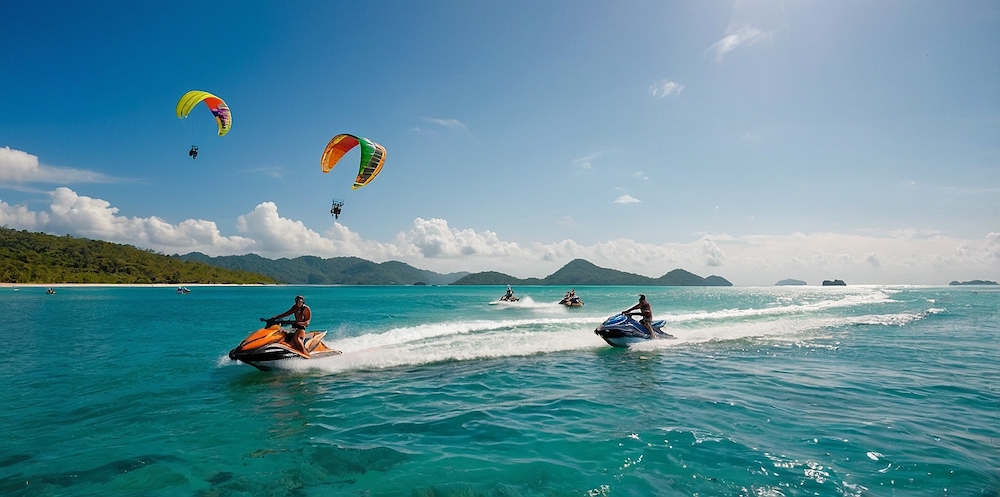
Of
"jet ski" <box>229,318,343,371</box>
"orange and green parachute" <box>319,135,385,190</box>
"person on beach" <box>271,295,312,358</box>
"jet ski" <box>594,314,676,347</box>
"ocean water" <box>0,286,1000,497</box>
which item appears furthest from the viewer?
"orange and green parachute" <box>319,135,385,190</box>

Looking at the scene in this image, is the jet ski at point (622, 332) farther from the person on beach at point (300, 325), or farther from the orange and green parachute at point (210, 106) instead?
the orange and green parachute at point (210, 106)

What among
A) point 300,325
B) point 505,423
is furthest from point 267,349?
point 505,423

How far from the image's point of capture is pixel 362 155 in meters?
19.8

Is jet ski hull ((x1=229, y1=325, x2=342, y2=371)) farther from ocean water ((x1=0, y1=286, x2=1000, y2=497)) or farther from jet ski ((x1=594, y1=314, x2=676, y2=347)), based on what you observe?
jet ski ((x1=594, y1=314, x2=676, y2=347))

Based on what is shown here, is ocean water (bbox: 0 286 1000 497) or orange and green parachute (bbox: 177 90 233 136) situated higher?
orange and green parachute (bbox: 177 90 233 136)

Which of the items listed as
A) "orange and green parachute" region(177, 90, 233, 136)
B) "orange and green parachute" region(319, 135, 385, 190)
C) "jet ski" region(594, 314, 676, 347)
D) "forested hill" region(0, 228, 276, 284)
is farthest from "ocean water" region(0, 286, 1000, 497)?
"forested hill" region(0, 228, 276, 284)

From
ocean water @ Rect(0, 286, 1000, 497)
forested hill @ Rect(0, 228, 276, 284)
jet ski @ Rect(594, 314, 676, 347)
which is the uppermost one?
forested hill @ Rect(0, 228, 276, 284)

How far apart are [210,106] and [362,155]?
11388 mm

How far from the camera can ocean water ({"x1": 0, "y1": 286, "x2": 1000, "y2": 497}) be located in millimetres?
6082

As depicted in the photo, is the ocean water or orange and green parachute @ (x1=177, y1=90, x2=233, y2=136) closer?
the ocean water

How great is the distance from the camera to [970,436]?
784 cm

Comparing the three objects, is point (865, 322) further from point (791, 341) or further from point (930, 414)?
point (930, 414)

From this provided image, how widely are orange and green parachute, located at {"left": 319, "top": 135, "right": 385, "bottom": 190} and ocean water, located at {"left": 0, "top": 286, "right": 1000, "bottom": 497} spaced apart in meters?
8.10

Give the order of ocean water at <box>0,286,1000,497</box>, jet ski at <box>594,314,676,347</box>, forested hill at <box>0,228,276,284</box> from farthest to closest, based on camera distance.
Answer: forested hill at <box>0,228,276,284</box>
jet ski at <box>594,314,676,347</box>
ocean water at <box>0,286,1000,497</box>
